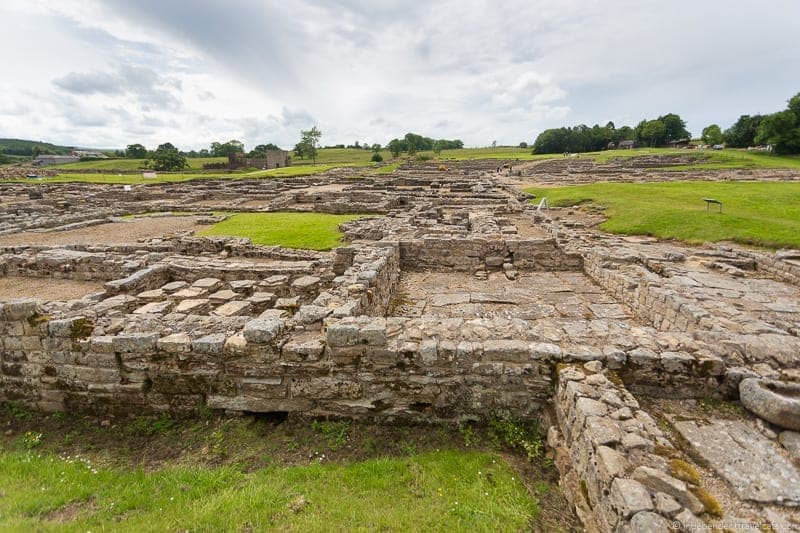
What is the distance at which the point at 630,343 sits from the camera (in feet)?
15.7

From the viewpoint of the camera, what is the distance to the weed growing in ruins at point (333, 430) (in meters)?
4.54

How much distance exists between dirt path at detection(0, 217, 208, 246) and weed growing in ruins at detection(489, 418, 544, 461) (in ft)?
56.8

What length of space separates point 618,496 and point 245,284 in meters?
8.90

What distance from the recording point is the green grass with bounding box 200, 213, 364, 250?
14050mm

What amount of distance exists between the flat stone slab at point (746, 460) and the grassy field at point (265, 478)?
1.45 meters

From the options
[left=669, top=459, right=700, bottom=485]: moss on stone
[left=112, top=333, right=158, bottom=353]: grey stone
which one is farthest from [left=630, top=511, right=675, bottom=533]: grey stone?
→ [left=112, top=333, right=158, bottom=353]: grey stone

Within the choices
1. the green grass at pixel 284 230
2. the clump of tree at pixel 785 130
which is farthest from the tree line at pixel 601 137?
the green grass at pixel 284 230

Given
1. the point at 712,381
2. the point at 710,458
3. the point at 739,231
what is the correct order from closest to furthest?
the point at 710,458 → the point at 712,381 → the point at 739,231

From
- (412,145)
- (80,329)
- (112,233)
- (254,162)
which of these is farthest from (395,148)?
(80,329)

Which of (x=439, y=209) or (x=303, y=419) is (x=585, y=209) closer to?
(x=439, y=209)

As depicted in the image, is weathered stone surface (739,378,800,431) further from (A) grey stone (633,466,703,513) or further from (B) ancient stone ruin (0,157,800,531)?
(A) grey stone (633,466,703,513)

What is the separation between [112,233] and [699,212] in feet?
88.8

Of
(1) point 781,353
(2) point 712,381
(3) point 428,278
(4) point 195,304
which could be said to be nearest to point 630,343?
(2) point 712,381

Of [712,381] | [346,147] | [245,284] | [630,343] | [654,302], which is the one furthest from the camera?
[346,147]
